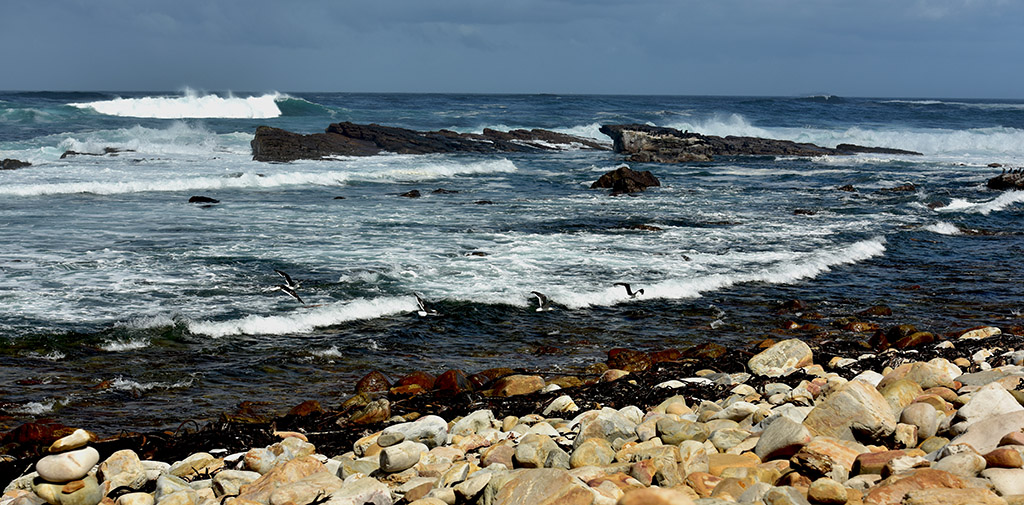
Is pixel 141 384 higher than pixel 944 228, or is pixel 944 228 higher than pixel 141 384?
pixel 944 228

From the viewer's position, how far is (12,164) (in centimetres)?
2525

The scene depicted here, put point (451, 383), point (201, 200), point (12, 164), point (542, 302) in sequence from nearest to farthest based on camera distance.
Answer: point (451, 383) < point (542, 302) < point (201, 200) < point (12, 164)

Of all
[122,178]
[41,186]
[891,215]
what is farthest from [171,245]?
[891,215]

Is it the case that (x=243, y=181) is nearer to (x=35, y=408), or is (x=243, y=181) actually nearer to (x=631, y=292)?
(x=631, y=292)

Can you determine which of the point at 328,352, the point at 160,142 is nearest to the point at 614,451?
the point at 328,352

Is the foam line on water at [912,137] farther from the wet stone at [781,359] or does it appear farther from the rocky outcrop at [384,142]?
the wet stone at [781,359]

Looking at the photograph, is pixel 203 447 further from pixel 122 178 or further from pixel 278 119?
pixel 278 119

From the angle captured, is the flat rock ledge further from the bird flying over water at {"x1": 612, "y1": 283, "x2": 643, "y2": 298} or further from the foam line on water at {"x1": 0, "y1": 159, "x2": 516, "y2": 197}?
the foam line on water at {"x1": 0, "y1": 159, "x2": 516, "y2": 197}

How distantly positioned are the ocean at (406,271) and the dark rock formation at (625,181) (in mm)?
614

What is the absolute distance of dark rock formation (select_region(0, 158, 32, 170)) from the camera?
982 inches

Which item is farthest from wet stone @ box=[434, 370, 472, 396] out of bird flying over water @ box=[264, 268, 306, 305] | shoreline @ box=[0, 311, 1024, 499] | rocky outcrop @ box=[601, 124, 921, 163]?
rocky outcrop @ box=[601, 124, 921, 163]

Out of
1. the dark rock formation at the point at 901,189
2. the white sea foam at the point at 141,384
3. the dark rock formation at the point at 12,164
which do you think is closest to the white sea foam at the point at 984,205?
the dark rock formation at the point at 901,189

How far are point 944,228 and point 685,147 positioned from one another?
19326 mm

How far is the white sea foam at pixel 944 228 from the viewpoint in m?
16.8
